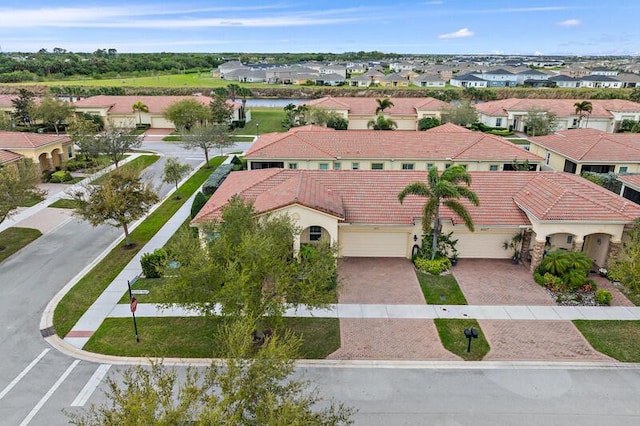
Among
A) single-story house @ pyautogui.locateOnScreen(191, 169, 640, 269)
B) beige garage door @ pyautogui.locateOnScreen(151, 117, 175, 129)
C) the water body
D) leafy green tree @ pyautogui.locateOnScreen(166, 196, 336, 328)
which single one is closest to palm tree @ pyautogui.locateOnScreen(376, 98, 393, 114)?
beige garage door @ pyautogui.locateOnScreen(151, 117, 175, 129)

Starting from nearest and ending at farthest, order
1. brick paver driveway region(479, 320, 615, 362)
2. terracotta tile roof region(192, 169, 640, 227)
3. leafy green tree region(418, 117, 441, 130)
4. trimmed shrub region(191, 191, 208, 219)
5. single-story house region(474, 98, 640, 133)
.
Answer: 1. brick paver driveway region(479, 320, 615, 362)
2. terracotta tile roof region(192, 169, 640, 227)
3. trimmed shrub region(191, 191, 208, 219)
4. leafy green tree region(418, 117, 441, 130)
5. single-story house region(474, 98, 640, 133)

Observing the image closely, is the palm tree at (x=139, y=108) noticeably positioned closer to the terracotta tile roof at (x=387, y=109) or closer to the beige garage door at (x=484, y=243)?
the terracotta tile roof at (x=387, y=109)

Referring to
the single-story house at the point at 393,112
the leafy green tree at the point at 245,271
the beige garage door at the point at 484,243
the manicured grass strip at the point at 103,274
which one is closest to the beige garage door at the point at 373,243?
the beige garage door at the point at 484,243

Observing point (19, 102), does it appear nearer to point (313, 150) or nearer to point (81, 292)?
point (313, 150)

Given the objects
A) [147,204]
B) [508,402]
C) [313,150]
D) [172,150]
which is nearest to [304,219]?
[147,204]

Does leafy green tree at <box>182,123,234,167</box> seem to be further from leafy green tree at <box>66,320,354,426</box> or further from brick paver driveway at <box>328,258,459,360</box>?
leafy green tree at <box>66,320,354,426</box>

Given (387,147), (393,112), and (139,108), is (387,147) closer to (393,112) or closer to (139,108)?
(393,112)

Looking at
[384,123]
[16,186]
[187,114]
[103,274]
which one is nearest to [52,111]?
[187,114]

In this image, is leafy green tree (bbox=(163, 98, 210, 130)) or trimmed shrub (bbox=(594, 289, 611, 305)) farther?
leafy green tree (bbox=(163, 98, 210, 130))
